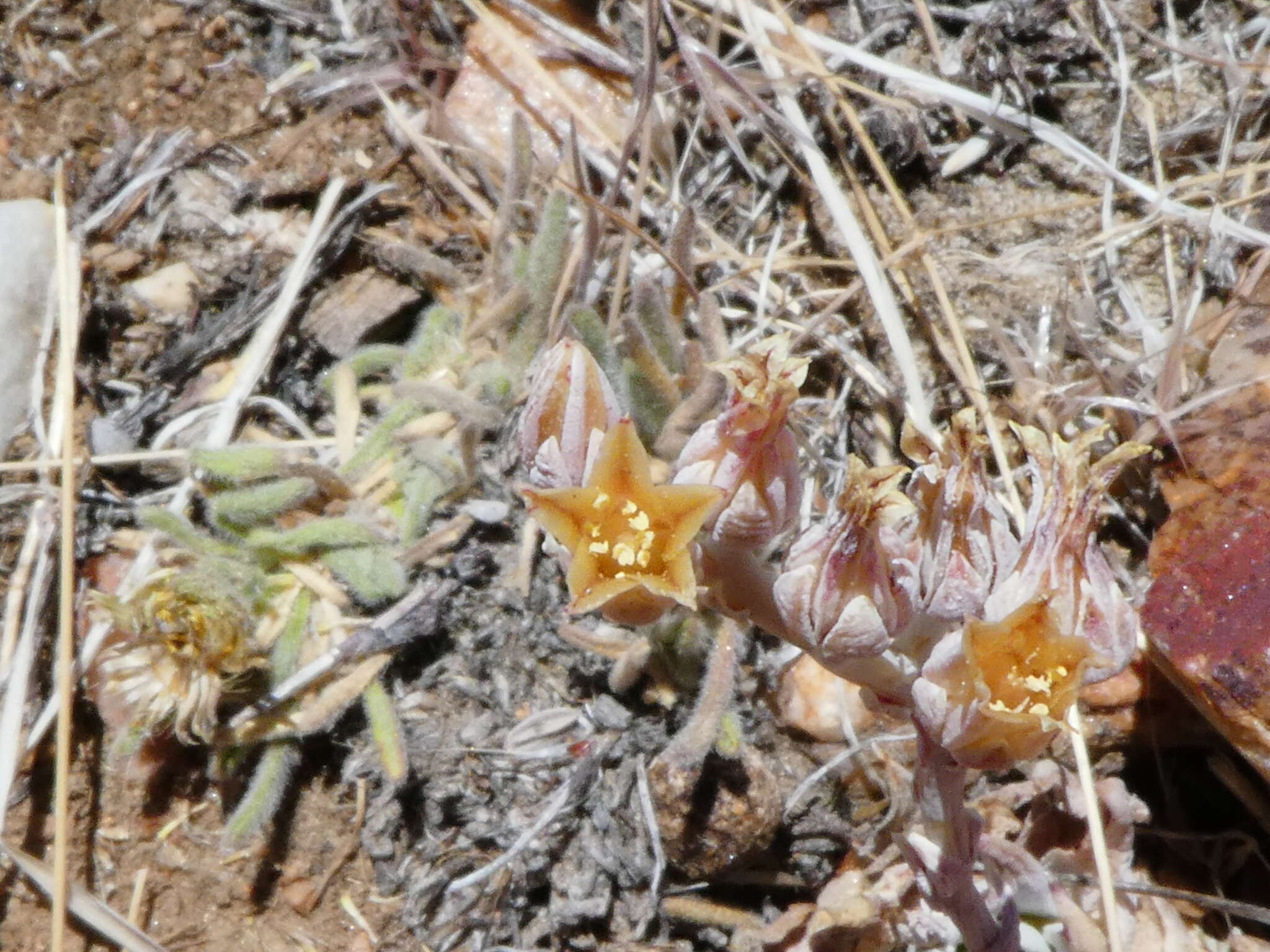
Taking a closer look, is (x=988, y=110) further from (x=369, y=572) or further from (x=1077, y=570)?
(x=369, y=572)

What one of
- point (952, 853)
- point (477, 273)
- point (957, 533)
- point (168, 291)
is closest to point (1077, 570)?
point (957, 533)

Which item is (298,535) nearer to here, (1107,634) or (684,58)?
(684,58)

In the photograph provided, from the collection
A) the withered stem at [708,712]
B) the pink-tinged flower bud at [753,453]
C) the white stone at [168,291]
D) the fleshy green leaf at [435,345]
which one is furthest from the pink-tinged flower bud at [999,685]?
the white stone at [168,291]

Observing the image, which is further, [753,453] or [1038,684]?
[753,453]

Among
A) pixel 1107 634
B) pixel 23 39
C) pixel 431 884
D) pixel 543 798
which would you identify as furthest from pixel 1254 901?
pixel 23 39

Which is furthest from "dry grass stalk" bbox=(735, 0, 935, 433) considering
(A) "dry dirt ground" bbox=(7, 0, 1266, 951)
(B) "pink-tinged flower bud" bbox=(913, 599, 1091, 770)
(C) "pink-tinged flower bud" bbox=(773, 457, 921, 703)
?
(B) "pink-tinged flower bud" bbox=(913, 599, 1091, 770)

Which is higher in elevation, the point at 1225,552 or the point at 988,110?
the point at 988,110

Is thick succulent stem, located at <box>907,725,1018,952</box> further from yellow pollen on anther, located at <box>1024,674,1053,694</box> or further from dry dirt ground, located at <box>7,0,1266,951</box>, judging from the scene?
dry dirt ground, located at <box>7,0,1266,951</box>
